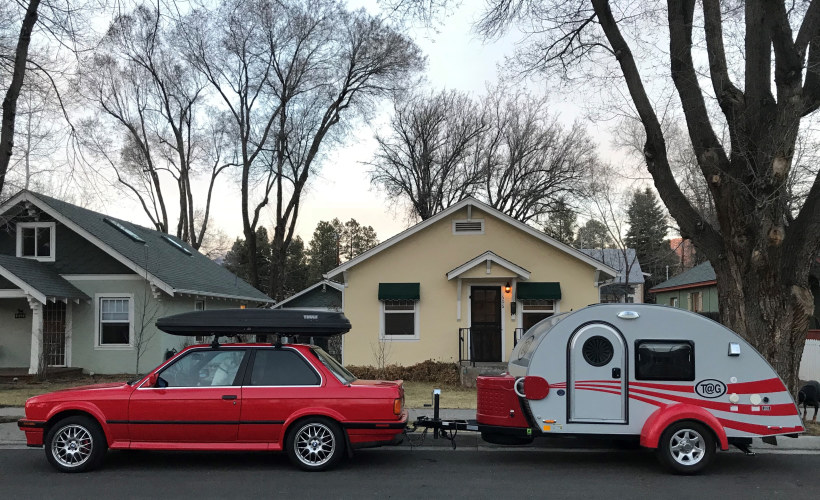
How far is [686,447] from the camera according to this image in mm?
8086

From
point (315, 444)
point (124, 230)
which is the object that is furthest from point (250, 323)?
point (124, 230)

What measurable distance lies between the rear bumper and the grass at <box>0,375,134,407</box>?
6766mm

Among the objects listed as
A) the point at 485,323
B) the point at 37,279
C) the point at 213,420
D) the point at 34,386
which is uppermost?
the point at 37,279

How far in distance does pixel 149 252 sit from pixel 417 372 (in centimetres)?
1017

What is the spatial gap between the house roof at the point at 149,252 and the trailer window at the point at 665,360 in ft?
48.7

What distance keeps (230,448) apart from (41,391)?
10813 millimetres

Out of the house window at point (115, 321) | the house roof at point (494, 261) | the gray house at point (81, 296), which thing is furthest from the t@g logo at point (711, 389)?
the house window at point (115, 321)

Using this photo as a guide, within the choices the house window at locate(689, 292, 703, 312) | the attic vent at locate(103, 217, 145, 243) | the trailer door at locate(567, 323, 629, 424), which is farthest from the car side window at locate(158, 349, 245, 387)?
the house window at locate(689, 292, 703, 312)

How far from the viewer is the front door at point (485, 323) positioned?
19156 millimetres

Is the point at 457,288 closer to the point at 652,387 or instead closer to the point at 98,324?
the point at 98,324

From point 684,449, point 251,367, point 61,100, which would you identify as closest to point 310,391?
point 251,367

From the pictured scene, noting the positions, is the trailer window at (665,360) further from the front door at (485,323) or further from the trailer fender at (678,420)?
the front door at (485,323)

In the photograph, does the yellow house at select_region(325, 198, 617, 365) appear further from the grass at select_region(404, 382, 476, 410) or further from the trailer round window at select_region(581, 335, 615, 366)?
the trailer round window at select_region(581, 335, 615, 366)

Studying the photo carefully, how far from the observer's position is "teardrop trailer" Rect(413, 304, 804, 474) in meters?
8.04
